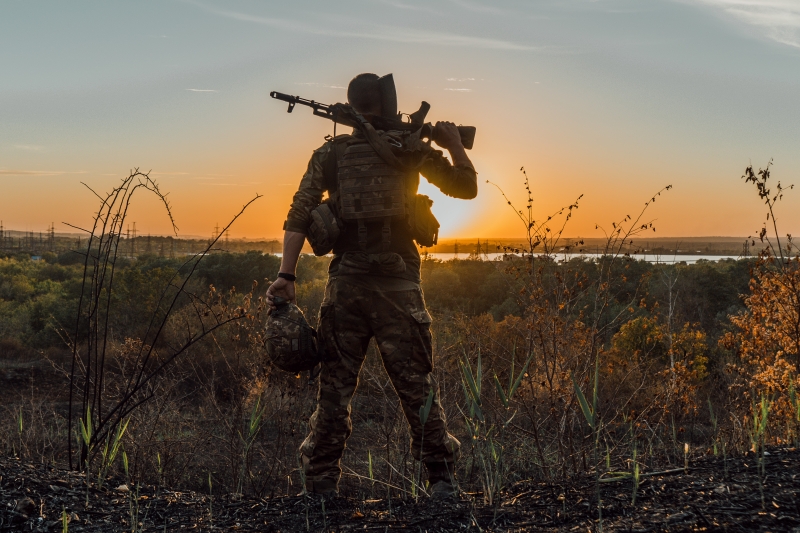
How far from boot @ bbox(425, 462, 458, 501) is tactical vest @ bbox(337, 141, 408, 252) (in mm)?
1173

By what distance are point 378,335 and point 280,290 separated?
0.57 meters

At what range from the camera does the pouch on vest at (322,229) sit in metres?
3.66

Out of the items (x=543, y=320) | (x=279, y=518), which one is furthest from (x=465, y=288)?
(x=279, y=518)

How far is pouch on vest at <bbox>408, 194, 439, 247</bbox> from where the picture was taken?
12.3 ft

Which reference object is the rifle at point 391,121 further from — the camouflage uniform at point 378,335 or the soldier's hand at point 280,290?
the soldier's hand at point 280,290

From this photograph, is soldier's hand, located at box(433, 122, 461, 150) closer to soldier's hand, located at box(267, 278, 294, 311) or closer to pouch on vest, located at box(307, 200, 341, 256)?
pouch on vest, located at box(307, 200, 341, 256)

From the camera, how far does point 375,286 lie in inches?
144

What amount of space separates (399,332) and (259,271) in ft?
85.4

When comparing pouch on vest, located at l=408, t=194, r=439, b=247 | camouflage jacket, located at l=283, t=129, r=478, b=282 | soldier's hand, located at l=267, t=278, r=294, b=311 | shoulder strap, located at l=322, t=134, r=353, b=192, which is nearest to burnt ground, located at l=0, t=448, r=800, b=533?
soldier's hand, located at l=267, t=278, r=294, b=311

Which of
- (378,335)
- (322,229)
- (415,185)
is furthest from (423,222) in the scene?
(378,335)

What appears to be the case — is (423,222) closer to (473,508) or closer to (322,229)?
(322,229)

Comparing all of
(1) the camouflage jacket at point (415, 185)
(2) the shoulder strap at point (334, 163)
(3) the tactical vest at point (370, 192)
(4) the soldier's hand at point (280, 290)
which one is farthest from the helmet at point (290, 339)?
(2) the shoulder strap at point (334, 163)

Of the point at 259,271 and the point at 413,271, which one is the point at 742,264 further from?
the point at 413,271

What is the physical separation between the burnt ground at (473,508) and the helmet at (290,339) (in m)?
0.69
